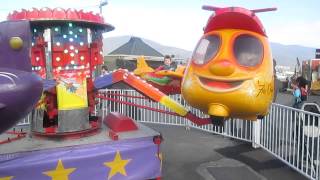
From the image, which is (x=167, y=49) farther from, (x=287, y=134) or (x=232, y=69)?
(x=232, y=69)

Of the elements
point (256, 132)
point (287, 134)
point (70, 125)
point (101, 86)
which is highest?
point (101, 86)

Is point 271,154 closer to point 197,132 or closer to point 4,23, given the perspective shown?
Answer: point 197,132

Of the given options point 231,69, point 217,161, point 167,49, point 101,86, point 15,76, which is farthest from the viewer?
point 167,49

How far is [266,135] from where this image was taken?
6465 mm

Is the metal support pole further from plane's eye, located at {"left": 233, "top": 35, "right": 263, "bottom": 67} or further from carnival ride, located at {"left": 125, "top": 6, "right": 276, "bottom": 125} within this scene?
plane's eye, located at {"left": 233, "top": 35, "right": 263, "bottom": 67}

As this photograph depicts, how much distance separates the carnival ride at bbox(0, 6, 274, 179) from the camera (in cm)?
285

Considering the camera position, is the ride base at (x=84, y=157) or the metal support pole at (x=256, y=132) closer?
the ride base at (x=84, y=157)

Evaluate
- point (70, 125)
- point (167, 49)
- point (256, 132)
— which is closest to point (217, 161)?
point (256, 132)

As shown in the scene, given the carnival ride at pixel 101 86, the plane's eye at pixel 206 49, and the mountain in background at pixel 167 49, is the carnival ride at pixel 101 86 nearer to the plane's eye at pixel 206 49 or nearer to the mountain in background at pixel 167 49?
the plane's eye at pixel 206 49

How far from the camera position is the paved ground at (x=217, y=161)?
17.4ft

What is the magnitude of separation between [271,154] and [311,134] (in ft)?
4.79

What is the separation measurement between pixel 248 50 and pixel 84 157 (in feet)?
6.61

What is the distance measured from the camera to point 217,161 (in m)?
6.03

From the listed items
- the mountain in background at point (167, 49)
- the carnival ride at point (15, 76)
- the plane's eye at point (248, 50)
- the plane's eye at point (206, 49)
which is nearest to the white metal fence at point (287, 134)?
the plane's eye at point (206, 49)
